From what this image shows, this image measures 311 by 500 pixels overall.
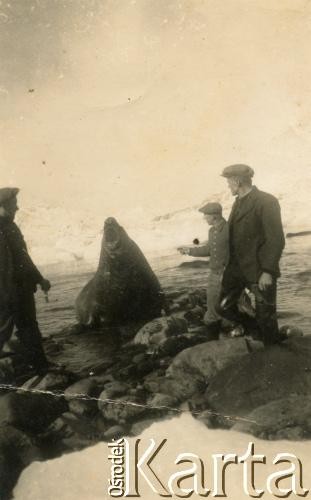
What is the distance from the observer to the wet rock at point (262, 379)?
10.2ft

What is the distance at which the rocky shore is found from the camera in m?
3.10

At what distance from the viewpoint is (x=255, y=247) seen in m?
3.34

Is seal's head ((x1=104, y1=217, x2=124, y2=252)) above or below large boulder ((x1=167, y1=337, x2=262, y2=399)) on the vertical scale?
above

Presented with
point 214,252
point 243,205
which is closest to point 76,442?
point 214,252

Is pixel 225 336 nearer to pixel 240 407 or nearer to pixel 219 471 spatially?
pixel 240 407

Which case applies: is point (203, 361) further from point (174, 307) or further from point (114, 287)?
point (114, 287)

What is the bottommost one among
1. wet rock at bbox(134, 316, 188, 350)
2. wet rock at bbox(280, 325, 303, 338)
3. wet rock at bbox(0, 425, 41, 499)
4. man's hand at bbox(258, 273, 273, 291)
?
wet rock at bbox(0, 425, 41, 499)

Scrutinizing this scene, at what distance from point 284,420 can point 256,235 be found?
117 cm

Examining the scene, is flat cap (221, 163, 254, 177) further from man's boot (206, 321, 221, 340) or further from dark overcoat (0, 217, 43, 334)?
dark overcoat (0, 217, 43, 334)

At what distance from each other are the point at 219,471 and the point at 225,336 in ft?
2.93

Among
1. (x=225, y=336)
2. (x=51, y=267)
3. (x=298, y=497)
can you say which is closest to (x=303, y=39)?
(x=225, y=336)

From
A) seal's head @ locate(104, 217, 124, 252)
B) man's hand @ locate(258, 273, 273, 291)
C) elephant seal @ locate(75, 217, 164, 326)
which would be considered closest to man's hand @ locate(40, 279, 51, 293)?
elephant seal @ locate(75, 217, 164, 326)

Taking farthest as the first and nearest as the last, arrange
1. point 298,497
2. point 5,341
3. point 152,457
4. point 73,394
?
point 5,341
point 73,394
point 152,457
point 298,497

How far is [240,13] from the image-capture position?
11.3ft
